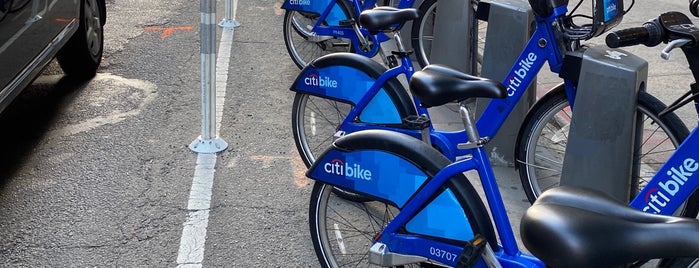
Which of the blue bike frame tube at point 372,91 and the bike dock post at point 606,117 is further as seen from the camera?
the blue bike frame tube at point 372,91

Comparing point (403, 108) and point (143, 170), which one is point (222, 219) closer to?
point (143, 170)

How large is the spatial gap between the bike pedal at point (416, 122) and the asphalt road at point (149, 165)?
2.75 ft

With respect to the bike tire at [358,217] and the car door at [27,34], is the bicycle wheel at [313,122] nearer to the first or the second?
the bike tire at [358,217]

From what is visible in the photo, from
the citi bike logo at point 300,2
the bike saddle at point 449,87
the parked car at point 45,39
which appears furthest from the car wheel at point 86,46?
the bike saddle at point 449,87

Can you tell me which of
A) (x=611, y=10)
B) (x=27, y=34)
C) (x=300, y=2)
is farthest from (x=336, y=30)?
(x=611, y=10)

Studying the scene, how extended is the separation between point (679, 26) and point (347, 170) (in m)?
1.43

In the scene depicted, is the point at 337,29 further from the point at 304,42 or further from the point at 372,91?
the point at 372,91

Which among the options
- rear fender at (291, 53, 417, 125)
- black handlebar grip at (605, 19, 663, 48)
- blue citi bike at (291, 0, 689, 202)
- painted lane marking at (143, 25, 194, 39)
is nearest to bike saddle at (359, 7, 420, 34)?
blue citi bike at (291, 0, 689, 202)

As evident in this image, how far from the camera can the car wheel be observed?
6.61 m

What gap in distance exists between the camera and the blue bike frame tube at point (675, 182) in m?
3.24

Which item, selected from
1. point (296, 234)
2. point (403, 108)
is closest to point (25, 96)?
point (296, 234)

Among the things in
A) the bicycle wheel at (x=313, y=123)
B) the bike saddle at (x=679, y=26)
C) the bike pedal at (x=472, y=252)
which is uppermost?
the bike saddle at (x=679, y=26)

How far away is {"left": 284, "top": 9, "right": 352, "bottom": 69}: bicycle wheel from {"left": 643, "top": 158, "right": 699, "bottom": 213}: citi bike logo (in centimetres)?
396

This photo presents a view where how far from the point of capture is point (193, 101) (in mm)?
6574
